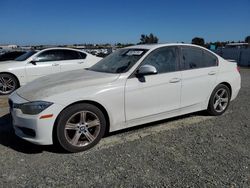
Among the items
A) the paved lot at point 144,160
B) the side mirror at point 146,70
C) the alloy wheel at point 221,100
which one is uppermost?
the side mirror at point 146,70

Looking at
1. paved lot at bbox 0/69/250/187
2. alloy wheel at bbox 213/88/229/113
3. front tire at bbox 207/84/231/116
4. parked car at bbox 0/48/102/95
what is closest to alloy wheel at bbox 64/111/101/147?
paved lot at bbox 0/69/250/187

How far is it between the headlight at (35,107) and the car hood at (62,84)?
9cm

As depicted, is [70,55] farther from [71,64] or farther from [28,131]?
[28,131]

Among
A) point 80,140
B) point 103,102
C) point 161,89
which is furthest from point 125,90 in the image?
point 80,140

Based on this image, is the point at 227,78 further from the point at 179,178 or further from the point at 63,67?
the point at 63,67

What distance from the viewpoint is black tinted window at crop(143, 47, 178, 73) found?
4539 millimetres

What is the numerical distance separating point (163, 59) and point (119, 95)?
118 cm

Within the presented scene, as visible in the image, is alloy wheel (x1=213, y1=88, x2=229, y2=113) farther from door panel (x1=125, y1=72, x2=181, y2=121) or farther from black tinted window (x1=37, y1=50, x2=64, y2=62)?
black tinted window (x1=37, y1=50, x2=64, y2=62)

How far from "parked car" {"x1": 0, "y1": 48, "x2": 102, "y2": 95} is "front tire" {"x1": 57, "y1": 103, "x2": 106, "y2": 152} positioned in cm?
533

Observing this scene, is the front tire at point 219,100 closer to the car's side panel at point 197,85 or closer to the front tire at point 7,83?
the car's side panel at point 197,85

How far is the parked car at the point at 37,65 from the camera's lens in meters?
8.28

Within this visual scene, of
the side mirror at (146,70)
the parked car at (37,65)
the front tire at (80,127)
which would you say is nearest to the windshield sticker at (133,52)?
the side mirror at (146,70)

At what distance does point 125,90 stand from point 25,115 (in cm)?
147

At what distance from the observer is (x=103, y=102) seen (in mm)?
3914
